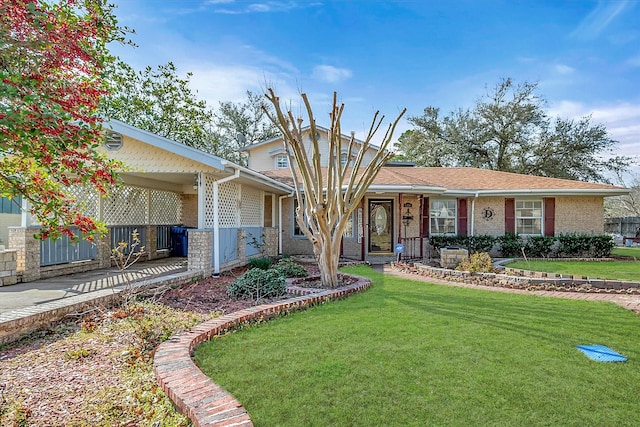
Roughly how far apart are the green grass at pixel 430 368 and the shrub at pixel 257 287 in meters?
1.33

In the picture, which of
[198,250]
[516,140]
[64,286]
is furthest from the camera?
[516,140]

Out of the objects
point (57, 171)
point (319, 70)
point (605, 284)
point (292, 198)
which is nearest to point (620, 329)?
point (605, 284)

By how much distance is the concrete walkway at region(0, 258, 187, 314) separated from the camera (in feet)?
19.2

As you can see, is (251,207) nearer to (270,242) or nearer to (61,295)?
(270,242)

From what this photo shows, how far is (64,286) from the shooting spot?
7.14 metres

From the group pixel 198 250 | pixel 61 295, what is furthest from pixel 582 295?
pixel 61 295

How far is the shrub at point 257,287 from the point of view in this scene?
21.8ft

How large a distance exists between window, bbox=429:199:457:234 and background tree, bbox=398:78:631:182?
14.2m

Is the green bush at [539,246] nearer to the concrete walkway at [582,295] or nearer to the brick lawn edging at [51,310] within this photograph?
the concrete walkway at [582,295]

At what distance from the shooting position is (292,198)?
1470cm

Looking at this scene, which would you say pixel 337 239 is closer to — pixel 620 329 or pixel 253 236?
pixel 620 329

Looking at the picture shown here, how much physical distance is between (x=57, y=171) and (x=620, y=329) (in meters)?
6.50

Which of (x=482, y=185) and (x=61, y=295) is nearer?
(x=61, y=295)

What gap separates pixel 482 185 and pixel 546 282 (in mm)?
7722
